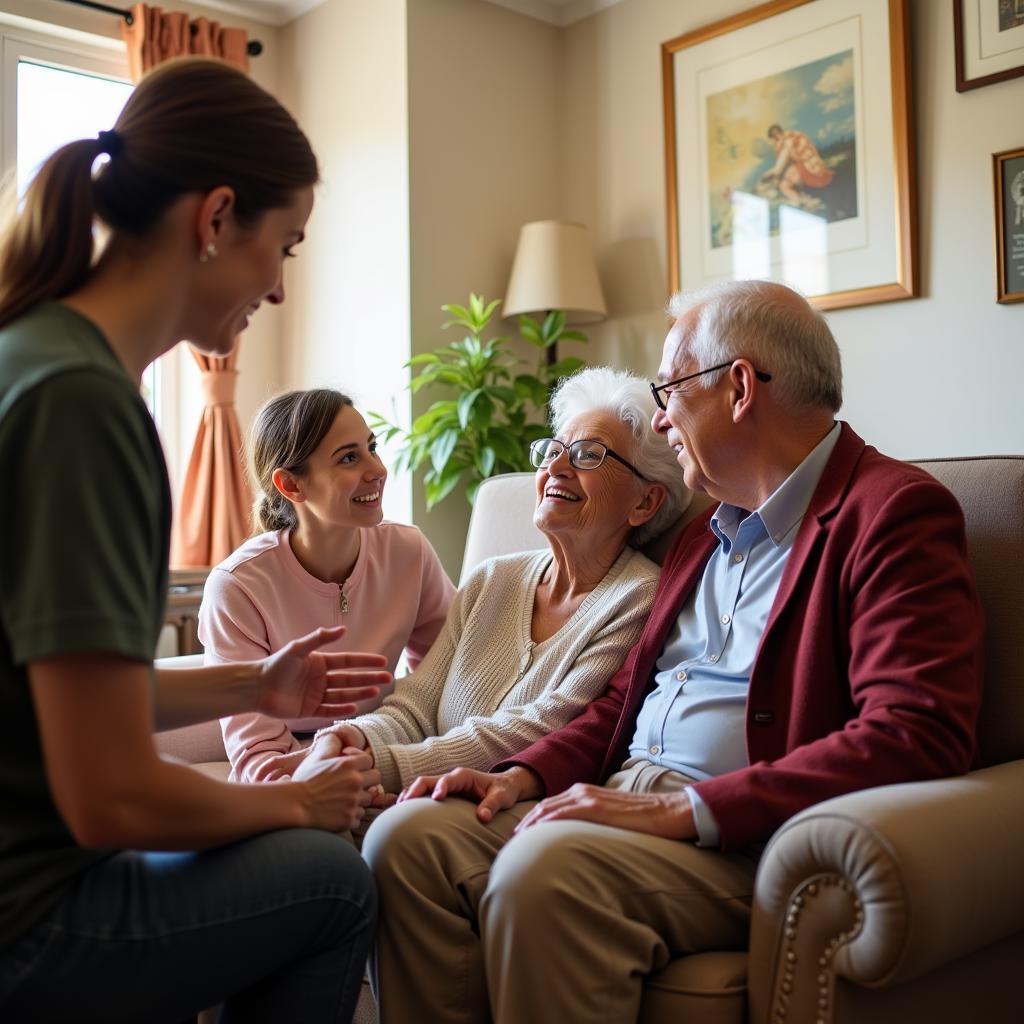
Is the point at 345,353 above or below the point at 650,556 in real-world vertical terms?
above

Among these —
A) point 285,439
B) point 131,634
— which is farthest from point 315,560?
point 131,634

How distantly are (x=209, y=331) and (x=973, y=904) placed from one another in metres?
1.01

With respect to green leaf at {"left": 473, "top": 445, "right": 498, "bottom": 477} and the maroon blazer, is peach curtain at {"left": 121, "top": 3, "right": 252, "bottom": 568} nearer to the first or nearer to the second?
green leaf at {"left": 473, "top": 445, "right": 498, "bottom": 477}

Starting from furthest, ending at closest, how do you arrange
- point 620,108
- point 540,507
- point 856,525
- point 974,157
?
1. point 620,108
2. point 974,157
3. point 540,507
4. point 856,525

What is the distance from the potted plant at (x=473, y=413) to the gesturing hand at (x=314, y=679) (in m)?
2.29

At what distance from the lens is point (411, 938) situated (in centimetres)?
146

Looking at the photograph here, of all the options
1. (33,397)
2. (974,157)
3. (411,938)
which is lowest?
(411,938)

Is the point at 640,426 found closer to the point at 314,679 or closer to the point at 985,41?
the point at 314,679

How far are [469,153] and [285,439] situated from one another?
2449 mm

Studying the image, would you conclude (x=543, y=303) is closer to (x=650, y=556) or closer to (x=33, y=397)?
(x=650, y=556)

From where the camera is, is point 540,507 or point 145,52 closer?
point 540,507

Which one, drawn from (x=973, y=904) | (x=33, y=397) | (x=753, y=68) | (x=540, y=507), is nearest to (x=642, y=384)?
(x=540, y=507)

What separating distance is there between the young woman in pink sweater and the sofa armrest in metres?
0.99

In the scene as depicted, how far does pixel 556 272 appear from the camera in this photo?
407 centimetres
